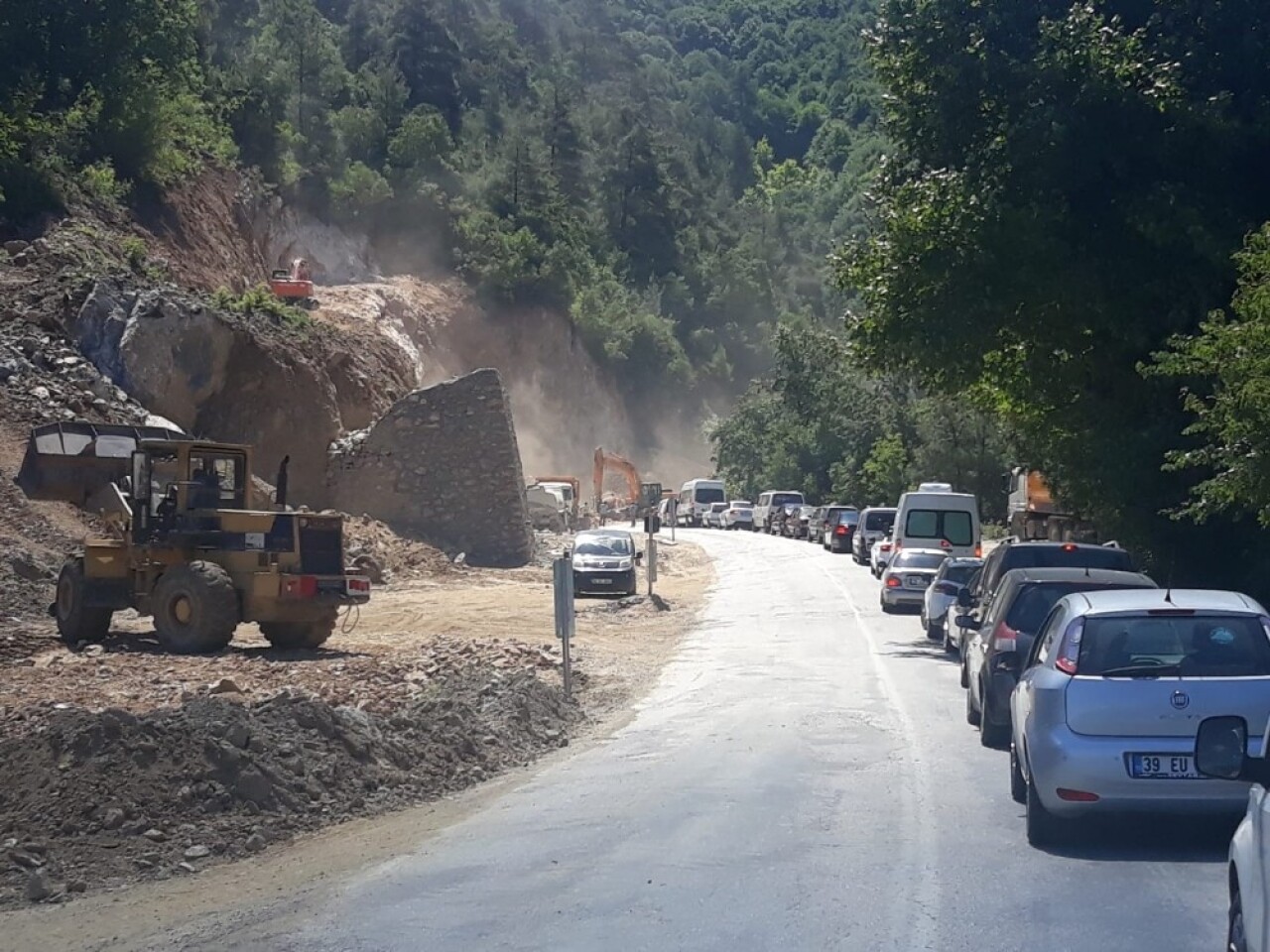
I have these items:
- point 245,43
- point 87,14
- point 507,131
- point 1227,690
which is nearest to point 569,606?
point 1227,690

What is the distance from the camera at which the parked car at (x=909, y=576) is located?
1230 inches

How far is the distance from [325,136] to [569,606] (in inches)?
2751

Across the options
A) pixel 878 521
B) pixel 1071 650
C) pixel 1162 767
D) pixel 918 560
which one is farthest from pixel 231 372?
pixel 1162 767

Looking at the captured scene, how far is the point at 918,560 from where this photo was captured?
31703mm

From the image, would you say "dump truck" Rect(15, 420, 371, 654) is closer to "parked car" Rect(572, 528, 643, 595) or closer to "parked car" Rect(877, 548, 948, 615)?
"parked car" Rect(877, 548, 948, 615)

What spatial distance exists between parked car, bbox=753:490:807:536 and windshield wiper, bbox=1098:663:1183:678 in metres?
64.4

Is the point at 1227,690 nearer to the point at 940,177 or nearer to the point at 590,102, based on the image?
the point at 940,177

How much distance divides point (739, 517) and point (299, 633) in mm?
59656

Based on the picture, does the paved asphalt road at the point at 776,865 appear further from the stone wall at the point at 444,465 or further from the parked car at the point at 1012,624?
the stone wall at the point at 444,465

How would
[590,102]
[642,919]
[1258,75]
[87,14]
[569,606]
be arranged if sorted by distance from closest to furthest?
[642,919], [569,606], [1258,75], [87,14], [590,102]

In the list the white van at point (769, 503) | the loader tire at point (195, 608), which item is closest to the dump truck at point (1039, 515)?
the loader tire at point (195, 608)

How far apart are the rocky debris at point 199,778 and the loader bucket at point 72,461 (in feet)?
37.4

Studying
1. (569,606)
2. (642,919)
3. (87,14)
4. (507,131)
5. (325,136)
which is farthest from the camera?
(507,131)

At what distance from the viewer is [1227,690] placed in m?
9.34
